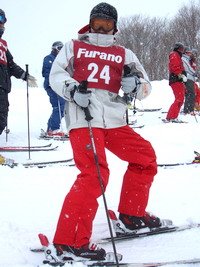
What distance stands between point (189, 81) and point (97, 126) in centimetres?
1032

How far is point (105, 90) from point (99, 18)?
0.57 meters

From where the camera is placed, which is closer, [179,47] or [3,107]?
[3,107]

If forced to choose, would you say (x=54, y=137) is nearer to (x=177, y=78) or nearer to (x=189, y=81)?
(x=177, y=78)

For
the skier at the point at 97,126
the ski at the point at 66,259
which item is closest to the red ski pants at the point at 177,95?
the skier at the point at 97,126

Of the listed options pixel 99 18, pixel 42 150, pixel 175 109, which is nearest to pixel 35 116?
pixel 175 109

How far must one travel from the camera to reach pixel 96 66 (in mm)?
3121

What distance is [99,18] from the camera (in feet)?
10.5

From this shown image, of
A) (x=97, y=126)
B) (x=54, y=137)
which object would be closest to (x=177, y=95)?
(x=54, y=137)

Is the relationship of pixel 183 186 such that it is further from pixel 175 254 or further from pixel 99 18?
pixel 99 18

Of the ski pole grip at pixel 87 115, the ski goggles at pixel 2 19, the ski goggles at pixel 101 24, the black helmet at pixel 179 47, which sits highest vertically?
the ski goggles at pixel 2 19

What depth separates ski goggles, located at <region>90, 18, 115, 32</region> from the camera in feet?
10.5

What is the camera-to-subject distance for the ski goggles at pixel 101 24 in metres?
3.21

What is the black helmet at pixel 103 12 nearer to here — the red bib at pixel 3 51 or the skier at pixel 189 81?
the red bib at pixel 3 51

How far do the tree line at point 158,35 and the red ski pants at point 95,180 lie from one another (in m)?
31.8
